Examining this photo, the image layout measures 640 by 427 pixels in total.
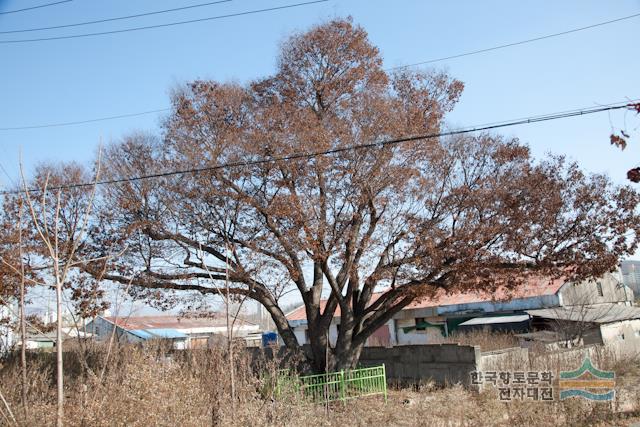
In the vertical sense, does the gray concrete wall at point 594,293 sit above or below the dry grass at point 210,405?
above

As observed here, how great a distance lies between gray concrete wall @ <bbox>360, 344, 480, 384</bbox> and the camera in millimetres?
14102

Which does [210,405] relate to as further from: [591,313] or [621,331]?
[621,331]

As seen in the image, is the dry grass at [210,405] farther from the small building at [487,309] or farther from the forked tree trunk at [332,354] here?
the small building at [487,309]

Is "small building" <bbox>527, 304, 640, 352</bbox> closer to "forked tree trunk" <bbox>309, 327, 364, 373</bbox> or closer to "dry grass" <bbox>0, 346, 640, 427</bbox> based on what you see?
"forked tree trunk" <bbox>309, 327, 364, 373</bbox>

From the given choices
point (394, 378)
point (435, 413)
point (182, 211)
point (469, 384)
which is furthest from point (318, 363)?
point (435, 413)

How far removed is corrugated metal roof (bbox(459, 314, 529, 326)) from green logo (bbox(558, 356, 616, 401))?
15.9 meters

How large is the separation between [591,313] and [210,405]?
74.6 ft

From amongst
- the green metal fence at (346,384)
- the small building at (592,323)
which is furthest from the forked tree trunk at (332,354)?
the small building at (592,323)

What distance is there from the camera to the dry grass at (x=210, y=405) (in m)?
5.37

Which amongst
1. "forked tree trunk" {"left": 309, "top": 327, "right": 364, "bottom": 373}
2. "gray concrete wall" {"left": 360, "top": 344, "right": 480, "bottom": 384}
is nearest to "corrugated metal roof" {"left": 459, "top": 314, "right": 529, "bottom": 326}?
"gray concrete wall" {"left": 360, "top": 344, "right": 480, "bottom": 384}

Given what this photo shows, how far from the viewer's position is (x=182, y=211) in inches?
552

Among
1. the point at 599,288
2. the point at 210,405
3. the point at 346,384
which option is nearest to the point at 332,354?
the point at 346,384

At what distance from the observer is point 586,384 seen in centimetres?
916

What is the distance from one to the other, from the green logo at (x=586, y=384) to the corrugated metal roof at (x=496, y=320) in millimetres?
15945
